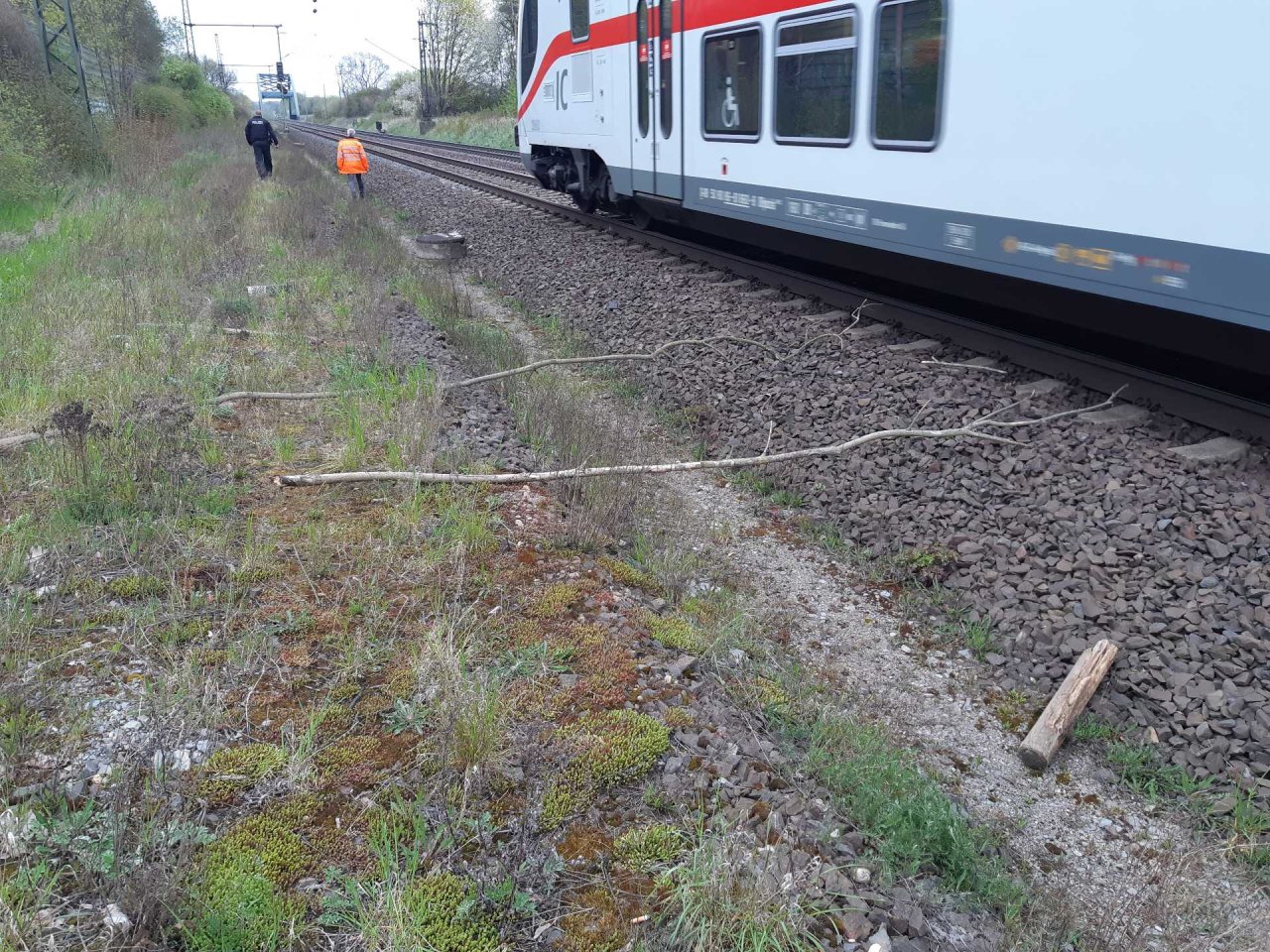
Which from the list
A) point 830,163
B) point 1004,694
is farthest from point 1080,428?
point 830,163

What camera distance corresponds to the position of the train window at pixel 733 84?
810cm

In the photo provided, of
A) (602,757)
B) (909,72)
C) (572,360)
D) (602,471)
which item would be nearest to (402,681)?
(602,757)

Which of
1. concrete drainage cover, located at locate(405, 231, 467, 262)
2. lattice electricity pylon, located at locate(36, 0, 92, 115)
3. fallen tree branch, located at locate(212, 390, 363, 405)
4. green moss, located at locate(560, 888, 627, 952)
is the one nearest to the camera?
green moss, located at locate(560, 888, 627, 952)

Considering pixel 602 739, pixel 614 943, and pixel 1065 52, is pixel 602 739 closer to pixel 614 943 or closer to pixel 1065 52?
pixel 614 943

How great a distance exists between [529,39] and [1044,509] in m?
13.1

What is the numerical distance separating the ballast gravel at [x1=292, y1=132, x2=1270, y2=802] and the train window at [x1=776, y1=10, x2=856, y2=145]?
5.16ft

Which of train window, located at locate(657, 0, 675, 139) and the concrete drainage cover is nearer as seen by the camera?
train window, located at locate(657, 0, 675, 139)

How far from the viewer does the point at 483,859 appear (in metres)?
2.48

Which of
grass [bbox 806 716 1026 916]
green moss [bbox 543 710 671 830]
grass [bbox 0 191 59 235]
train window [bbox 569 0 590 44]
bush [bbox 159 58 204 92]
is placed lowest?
grass [bbox 806 716 1026 916]

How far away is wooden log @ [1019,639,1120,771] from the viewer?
3.77 meters

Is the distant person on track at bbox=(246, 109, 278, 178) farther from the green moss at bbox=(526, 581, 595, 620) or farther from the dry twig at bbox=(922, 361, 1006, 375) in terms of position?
the green moss at bbox=(526, 581, 595, 620)

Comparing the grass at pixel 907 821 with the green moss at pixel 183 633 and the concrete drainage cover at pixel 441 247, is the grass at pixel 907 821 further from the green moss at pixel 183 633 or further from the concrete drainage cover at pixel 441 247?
the concrete drainage cover at pixel 441 247

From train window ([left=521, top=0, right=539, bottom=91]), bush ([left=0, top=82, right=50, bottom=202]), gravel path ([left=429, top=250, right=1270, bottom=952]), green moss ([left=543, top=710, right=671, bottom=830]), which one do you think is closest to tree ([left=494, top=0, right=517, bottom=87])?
bush ([left=0, top=82, right=50, bottom=202])

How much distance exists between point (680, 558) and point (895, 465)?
68.9 inches
